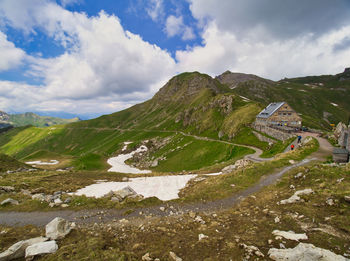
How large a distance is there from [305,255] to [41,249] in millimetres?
15180

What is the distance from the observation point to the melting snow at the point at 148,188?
23.8 metres

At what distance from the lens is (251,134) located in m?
72.2

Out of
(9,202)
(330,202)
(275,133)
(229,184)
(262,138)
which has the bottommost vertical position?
(229,184)

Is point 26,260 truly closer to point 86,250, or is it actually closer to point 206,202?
point 86,250

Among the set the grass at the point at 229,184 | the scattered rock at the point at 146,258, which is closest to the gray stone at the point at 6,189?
the grass at the point at 229,184

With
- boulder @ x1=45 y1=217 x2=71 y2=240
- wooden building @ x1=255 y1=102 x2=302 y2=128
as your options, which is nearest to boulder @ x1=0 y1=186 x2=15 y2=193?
boulder @ x1=45 y1=217 x2=71 y2=240

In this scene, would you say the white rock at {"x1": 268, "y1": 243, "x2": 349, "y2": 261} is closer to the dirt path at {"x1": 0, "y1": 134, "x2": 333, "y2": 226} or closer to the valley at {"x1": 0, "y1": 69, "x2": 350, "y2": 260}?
the valley at {"x1": 0, "y1": 69, "x2": 350, "y2": 260}

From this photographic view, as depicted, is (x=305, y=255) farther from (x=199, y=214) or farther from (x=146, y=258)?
(x=199, y=214)

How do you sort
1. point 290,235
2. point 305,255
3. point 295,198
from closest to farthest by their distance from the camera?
point 305,255, point 290,235, point 295,198

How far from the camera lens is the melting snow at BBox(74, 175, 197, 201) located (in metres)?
23.8

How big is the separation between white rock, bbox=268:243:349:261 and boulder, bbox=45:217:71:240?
14.4m

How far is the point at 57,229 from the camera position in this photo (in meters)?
12.5

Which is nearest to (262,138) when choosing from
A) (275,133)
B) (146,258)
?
(275,133)

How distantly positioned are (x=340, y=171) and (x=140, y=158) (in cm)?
10935
